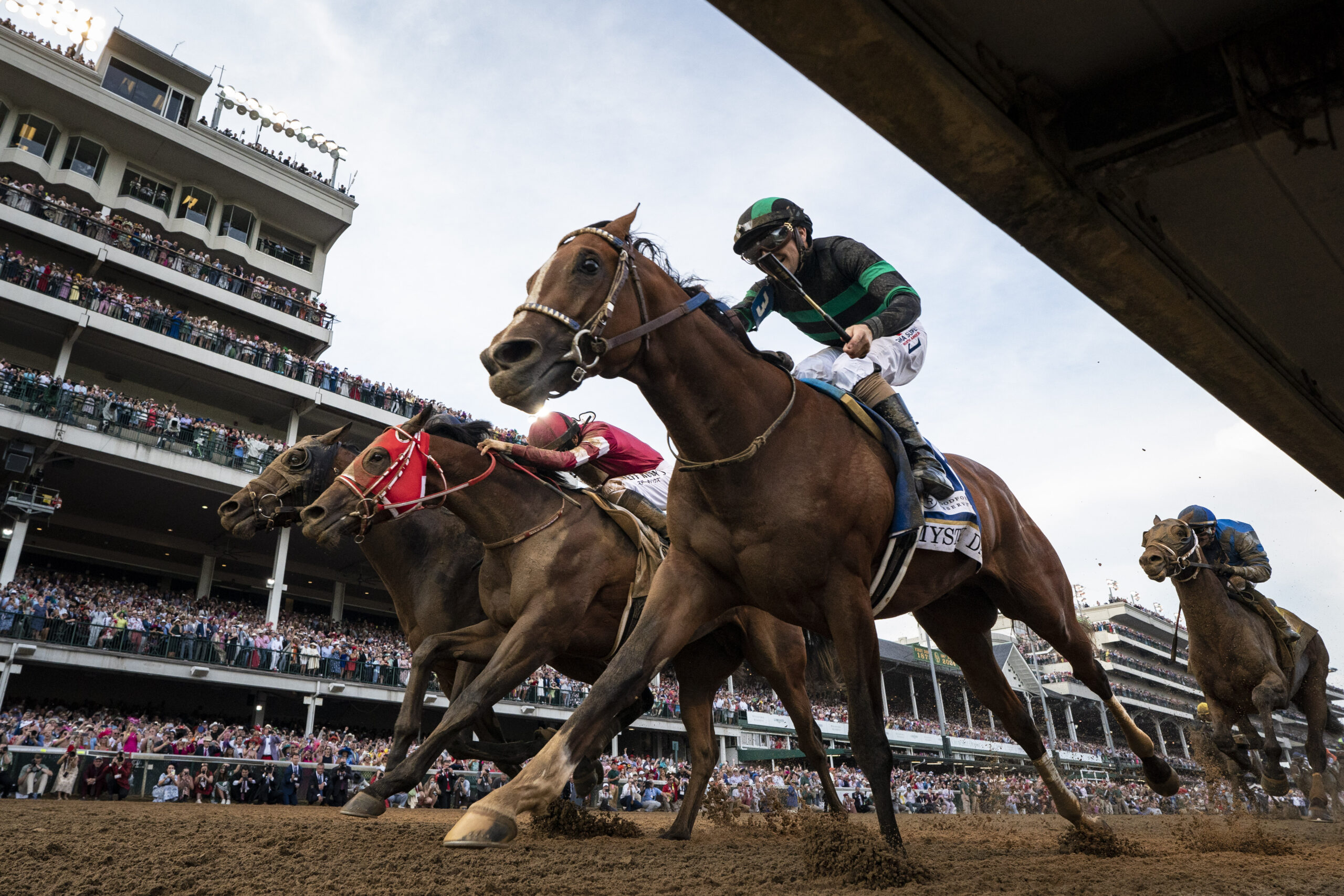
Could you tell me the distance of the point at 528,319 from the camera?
3.16 metres

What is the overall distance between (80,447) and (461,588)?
828 inches

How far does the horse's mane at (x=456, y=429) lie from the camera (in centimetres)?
662

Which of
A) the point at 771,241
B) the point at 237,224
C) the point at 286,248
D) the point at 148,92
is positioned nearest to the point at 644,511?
the point at 771,241

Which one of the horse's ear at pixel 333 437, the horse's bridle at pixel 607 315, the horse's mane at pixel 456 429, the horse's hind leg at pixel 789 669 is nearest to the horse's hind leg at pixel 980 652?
the horse's hind leg at pixel 789 669

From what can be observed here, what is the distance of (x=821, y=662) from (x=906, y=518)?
369cm

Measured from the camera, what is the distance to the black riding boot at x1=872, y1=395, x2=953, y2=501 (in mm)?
4207

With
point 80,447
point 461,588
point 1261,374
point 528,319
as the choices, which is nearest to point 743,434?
point 528,319

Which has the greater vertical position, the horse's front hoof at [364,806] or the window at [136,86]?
the window at [136,86]

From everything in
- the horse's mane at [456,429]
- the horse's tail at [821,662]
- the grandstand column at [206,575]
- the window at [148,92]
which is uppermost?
the window at [148,92]

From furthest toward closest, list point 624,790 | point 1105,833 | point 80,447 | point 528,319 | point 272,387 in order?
point 272,387, point 80,447, point 624,790, point 1105,833, point 528,319

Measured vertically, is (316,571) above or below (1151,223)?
above

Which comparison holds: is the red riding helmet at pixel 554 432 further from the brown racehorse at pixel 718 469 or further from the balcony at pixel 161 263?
the balcony at pixel 161 263

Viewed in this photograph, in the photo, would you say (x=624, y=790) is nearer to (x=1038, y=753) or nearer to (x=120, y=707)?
(x=1038, y=753)

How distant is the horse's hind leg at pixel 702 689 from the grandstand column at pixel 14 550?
22.6m
